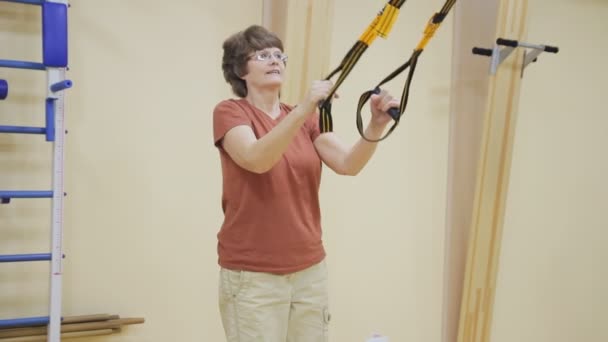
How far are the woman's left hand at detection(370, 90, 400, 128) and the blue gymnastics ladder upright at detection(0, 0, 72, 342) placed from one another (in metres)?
1.11

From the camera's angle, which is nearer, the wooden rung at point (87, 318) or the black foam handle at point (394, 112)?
the black foam handle at point (394, 112)

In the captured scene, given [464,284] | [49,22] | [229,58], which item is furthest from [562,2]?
[49,22]

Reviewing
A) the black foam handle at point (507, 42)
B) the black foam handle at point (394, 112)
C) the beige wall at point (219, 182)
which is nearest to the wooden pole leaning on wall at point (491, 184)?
the black foam handle at point (507, 42)

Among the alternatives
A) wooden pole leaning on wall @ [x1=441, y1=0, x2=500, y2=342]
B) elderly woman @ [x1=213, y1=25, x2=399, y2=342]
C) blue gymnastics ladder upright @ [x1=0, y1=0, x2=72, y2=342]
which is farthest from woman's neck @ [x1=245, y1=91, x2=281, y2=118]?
wooden pole leaning on wall @ [x1=441, y1=0, x2=500, y2=342]

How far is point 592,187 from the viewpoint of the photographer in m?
3.20

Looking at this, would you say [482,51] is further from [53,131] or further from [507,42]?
[53,131]

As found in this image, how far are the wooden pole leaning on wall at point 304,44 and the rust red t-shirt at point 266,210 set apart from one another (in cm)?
90

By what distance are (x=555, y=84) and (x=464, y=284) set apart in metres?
1.15

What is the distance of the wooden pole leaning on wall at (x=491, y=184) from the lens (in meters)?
2.67

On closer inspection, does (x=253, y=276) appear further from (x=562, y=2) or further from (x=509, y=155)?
(x=562, y=2)

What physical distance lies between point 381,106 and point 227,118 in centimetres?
35

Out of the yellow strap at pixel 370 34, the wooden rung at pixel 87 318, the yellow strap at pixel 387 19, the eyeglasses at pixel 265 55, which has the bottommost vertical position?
the wooden rung at pixel 87 318

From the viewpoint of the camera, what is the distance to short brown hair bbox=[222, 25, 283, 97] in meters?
1.50

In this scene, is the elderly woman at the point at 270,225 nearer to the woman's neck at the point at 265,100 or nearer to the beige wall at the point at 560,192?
the woman's neck at the point at 265,100
